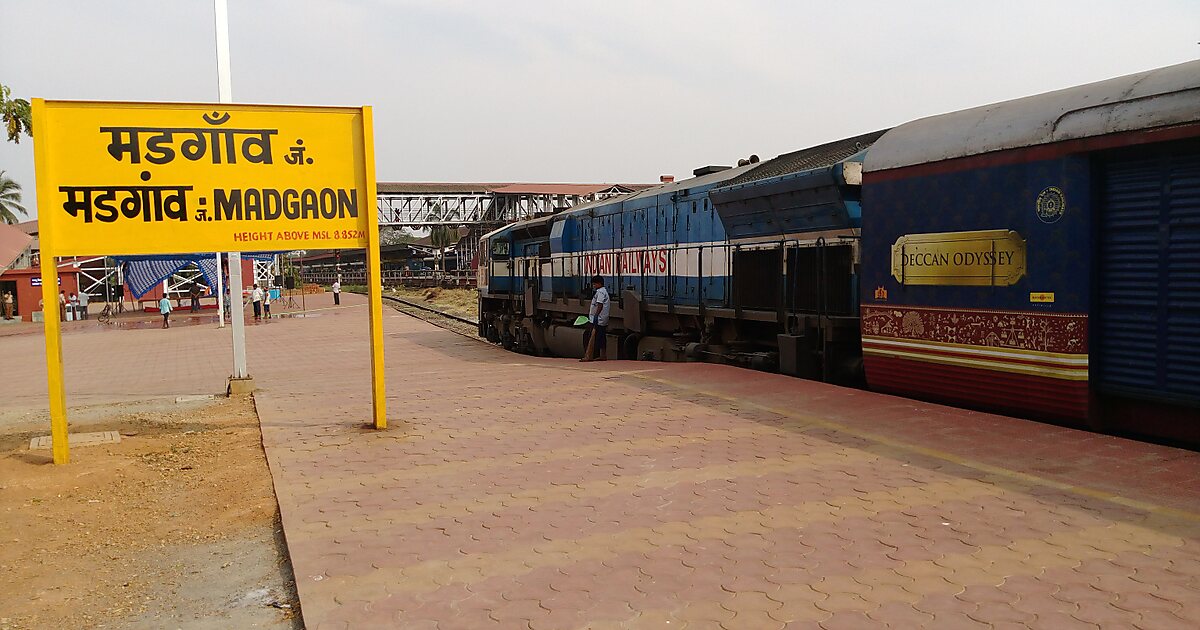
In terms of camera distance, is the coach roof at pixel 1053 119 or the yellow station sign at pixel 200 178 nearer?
the coach roof at pixel 1053 119

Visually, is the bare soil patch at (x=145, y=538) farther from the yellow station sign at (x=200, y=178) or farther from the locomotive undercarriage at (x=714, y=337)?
the locomotive undercarriage at (x=714, y=337)

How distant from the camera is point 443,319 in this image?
35.7 m

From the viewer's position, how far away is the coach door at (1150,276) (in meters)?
5.96

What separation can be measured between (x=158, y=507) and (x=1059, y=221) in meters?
7.75

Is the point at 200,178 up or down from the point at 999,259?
up

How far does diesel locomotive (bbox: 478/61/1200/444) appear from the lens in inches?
242

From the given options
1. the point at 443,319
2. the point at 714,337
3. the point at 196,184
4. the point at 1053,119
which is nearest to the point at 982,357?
the point at 1053,119

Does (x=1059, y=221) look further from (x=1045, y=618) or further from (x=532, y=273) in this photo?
(x=532, y=273)

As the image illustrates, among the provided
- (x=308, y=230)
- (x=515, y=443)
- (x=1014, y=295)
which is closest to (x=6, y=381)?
(x=308, y=230)

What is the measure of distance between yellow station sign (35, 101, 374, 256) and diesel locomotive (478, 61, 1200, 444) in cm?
556

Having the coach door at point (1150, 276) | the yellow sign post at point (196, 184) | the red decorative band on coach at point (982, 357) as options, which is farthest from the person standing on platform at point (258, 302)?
the coach door at point (1150, 276)

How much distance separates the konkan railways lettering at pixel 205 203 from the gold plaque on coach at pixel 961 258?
19.1 feet

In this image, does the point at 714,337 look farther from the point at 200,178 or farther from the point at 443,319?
the point at 443,319

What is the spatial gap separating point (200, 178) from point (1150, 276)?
8.64 metres
